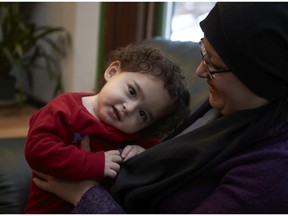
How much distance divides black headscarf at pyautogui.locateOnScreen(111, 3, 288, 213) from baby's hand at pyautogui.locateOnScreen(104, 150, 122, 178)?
0.02 meters

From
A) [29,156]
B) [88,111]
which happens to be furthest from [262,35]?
Result: [29,156]

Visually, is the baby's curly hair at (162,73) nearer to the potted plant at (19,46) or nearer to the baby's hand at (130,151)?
the baby's hand at (130,151)

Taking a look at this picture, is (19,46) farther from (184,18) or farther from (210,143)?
(210,143)

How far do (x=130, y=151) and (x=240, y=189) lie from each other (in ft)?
1.23

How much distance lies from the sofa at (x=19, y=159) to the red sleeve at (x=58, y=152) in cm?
35

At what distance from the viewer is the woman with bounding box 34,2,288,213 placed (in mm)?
919

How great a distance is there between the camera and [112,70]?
129 centimetres

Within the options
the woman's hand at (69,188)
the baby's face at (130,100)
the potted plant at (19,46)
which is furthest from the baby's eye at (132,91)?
the potted plant at (19,46)

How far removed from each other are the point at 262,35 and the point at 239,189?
348 millimetres

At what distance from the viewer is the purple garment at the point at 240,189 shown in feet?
3.01

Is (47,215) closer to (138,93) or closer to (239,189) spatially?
(138,93)

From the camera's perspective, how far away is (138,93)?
3.86 feet

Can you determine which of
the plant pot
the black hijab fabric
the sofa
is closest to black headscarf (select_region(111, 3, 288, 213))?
the black hijab fabric

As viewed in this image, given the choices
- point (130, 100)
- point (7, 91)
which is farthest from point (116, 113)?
point (7, 91)
